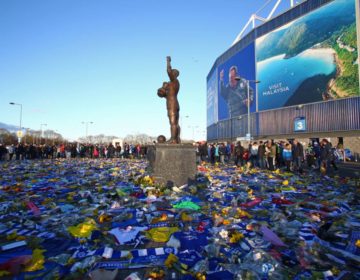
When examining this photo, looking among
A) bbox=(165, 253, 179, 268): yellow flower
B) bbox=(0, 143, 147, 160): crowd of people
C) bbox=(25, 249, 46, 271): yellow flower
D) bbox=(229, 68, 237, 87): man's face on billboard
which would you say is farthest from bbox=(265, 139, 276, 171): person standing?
bbox=(229, 68, 237, 87): man's face on billboard

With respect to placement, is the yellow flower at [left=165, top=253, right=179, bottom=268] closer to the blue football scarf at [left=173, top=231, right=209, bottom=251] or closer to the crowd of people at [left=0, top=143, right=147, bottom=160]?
the blue football scarf at [left=173, top=231, right=209, bottom=251]

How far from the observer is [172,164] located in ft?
30.0

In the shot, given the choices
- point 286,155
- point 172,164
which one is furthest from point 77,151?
point 172,164

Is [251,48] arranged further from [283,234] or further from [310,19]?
[283,234]

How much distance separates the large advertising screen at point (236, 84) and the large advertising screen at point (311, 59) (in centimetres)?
242

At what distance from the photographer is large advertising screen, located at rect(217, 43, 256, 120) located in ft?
155

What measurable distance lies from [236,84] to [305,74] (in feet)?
60.0

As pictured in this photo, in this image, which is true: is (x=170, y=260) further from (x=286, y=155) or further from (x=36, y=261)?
(x=286, y=155)

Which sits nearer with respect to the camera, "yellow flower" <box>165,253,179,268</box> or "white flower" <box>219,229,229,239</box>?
"yellow flower" <box>165,253,179,268</box>

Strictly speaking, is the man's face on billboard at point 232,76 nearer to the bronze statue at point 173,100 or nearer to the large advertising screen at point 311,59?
the large advertising screen at point 311,59

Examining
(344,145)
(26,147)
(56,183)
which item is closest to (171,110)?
(56,183)

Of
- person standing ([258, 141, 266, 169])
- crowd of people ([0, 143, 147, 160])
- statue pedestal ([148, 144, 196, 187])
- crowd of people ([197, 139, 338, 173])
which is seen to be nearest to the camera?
statue pedestal ([148, 144, 196, 187])

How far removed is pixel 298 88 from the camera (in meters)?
37.3

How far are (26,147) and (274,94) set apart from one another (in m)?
34.2
